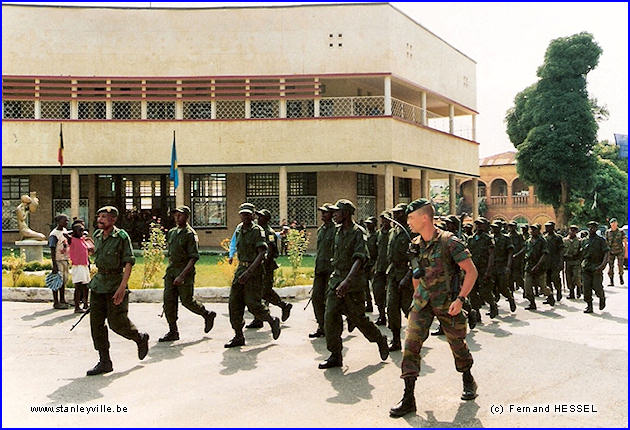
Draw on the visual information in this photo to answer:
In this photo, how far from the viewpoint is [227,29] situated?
22.8 metres

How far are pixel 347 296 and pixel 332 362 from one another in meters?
0.74

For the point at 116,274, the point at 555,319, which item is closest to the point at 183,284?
the point at 116,274

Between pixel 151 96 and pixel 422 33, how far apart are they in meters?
11.0

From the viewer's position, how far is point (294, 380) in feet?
21.2

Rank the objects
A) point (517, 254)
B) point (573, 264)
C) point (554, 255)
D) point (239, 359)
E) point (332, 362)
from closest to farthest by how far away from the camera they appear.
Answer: point (332, 362) → point (239, 359) → point (554, 255) → point (517, 254) → point (573, 264)

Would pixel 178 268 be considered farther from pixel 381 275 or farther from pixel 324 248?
→ pixel 381 275

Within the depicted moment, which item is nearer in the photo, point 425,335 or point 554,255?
point 425,335

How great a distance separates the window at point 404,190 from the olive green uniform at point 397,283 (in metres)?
23.2

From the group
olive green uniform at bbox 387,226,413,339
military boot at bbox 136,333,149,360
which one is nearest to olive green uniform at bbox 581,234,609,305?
olive green uniform at bbox 387,226,413,339

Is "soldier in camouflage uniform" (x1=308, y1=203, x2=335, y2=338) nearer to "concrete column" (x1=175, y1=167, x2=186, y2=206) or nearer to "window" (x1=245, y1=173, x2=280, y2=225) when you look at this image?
"concrete column" (x1=175, y1=167, x2=186, y2=206)

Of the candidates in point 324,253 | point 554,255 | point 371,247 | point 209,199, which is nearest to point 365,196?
point 209,199

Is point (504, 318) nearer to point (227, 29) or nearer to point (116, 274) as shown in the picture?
point (116, 274)

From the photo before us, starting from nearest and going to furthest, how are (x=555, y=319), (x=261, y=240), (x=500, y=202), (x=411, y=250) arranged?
(x=411, y=250)
(x=261, y=240)
(x=555, y=319)
(x=500, y=202)

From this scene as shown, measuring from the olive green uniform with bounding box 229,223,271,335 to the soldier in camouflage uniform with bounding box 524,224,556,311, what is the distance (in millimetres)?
6088
